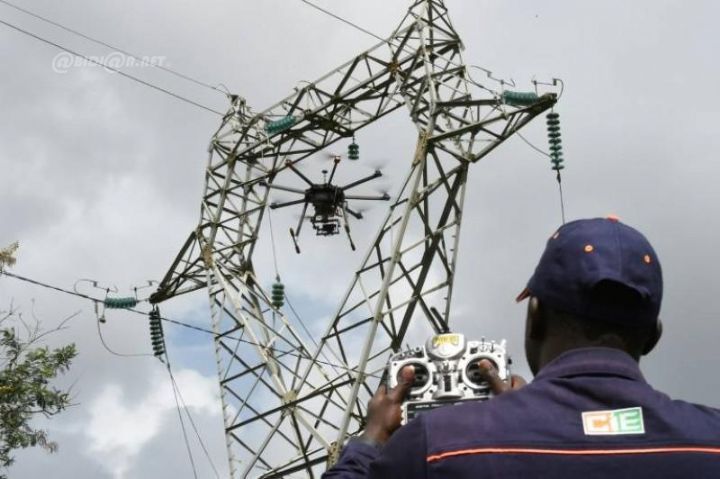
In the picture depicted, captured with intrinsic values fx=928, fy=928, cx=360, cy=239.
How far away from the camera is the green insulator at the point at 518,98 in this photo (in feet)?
49.1

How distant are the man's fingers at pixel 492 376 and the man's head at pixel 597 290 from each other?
2.23ft

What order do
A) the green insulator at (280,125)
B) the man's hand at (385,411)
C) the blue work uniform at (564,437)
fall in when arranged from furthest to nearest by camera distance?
the green insulator at (280,125), the man's hand at (385,411), the blue work uniform at (564,437)

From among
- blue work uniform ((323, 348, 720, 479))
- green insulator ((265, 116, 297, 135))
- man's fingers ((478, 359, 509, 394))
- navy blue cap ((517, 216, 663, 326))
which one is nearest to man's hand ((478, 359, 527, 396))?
man's fingers ((478, 359, 509, 394))

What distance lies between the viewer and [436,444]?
73.5 inches

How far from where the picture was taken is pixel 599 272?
2098 mm

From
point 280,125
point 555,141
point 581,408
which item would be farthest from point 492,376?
point 280,125

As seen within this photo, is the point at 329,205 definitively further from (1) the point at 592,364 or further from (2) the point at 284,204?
(1) the point at 592,364

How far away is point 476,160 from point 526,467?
1389 cm

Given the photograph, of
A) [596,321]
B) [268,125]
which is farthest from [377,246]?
[596,321]

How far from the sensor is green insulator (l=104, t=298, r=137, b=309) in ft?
67.0

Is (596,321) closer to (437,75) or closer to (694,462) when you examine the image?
(694,462)

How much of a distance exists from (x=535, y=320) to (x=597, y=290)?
7.6 inches

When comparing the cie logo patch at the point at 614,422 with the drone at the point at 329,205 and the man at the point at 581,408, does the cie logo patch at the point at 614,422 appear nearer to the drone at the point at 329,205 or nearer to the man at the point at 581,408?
the man at the point at 581,408

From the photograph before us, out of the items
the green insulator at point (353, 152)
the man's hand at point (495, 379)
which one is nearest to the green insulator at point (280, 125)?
the green insulator at point (353, 152)
